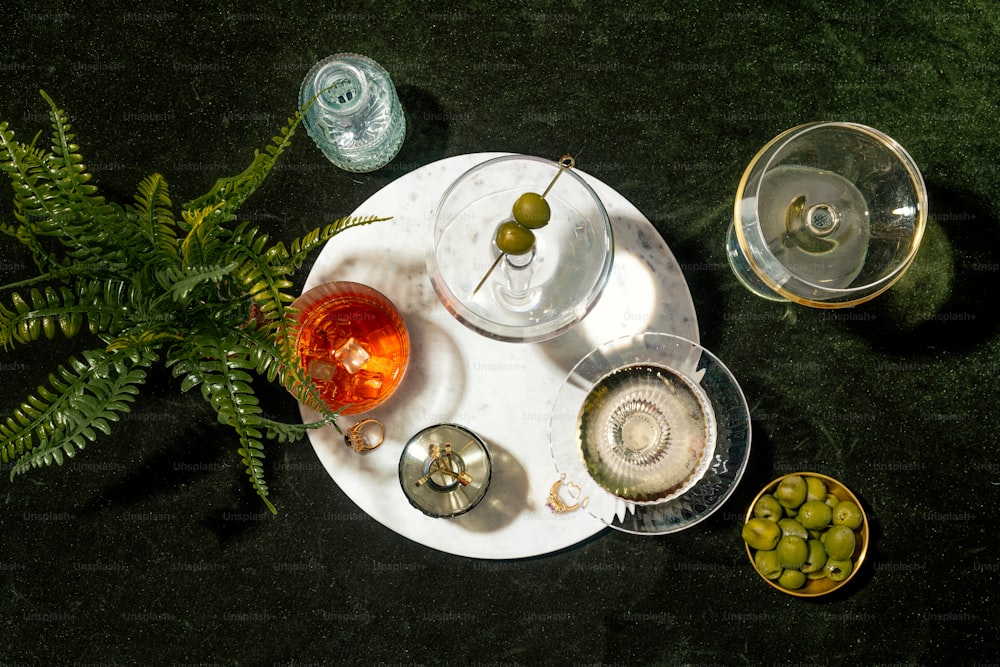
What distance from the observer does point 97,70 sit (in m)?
1.74

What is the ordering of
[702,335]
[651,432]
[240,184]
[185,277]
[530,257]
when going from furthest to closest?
[702,335] → [651,432] → [530,257] → [240,184] → [185,277]

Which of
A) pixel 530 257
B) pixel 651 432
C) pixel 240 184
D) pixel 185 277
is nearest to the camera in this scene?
pixel 185 277

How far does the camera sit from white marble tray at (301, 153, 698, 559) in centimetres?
149

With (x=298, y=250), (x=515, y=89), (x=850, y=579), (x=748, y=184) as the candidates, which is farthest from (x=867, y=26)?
(x=298, y=250)

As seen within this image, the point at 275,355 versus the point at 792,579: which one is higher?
the point at 275,355

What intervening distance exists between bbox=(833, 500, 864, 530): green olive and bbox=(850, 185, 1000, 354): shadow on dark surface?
15.7 inches

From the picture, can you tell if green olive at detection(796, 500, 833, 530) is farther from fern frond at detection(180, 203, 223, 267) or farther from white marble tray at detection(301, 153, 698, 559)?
fern frond at detection(180, 203, 223, 267)

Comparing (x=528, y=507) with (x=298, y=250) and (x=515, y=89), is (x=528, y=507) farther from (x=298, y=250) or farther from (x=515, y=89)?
(x=515, y=89)

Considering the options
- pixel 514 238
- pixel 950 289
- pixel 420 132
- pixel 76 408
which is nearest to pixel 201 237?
pixel 76 408

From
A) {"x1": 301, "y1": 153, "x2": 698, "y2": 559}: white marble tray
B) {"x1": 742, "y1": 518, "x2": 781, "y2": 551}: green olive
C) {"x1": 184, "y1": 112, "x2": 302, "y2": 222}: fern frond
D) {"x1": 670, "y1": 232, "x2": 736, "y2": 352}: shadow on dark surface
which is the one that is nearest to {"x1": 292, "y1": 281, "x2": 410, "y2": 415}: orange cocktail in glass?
{"x1": 301, "y1": 153, "x2": 698, "y2": 559}: white marble tray

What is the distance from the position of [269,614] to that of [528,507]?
2.22 feet

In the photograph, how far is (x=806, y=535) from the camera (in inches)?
60.8

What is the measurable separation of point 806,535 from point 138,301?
1387mm

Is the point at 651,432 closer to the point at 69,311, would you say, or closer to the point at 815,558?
the point at 815,558
